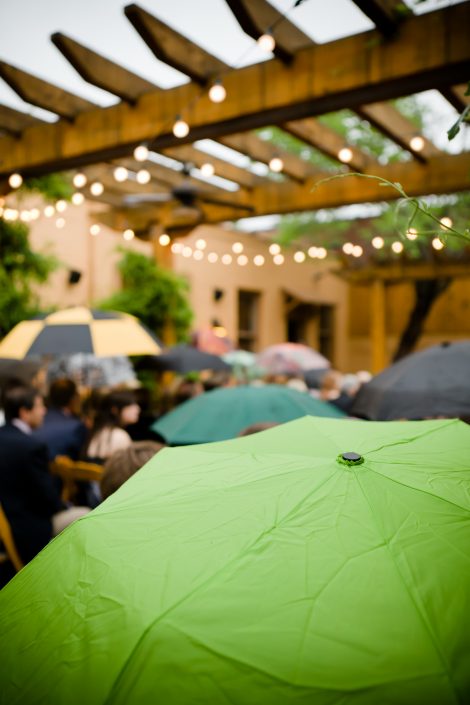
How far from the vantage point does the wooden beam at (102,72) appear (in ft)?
13.9

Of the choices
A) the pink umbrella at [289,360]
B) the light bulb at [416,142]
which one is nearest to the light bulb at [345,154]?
the light bulb at [416,142]

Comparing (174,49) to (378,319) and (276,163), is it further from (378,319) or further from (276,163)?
(378,319)

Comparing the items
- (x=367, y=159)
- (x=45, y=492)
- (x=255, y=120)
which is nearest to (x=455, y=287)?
(x=367, y=159)

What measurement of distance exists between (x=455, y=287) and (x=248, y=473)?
17.5m

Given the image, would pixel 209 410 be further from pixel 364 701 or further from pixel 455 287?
pixel 455 287

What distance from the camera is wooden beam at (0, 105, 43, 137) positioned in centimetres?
571

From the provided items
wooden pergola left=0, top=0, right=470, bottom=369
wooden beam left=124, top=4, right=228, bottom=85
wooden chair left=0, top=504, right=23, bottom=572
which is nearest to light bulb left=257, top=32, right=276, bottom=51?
wooden pergola left=0, top=0, right=470, bottom=369

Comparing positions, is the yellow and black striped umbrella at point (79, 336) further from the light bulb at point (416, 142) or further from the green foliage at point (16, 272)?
the light bulb at point (416, 142)

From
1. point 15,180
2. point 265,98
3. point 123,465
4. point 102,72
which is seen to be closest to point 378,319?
point 15,180

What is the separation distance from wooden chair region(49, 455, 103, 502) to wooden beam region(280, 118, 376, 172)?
3.24 m

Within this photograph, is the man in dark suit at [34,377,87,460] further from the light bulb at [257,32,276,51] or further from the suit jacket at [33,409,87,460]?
the light bulb at [257,32,276,51]

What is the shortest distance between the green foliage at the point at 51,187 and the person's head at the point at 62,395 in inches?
107

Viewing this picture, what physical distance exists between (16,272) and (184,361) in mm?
2325

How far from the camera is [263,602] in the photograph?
99cm
